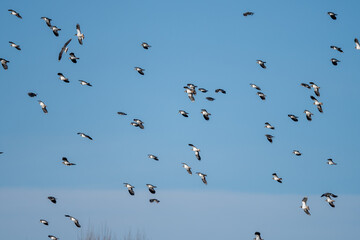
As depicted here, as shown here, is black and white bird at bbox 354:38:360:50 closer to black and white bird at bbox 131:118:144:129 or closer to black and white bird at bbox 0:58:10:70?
black and white bird at bbox 131:118:144:129

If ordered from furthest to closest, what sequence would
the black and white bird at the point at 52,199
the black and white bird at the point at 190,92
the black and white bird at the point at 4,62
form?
1. the black and white bird at the point at 190,92
2. the black and white bird at the point at 4,62
3. the black and white bird at the point at 52,199

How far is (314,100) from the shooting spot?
71.9 meters

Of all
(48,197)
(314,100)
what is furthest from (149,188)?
(314,100)

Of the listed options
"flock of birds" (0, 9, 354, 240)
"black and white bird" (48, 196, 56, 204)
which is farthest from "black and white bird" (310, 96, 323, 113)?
"black and white bird" (48, 196, 56, 204)

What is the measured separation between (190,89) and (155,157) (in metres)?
11.5

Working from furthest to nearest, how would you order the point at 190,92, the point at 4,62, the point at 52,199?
A: 1. the point at 190,92
2. the point at 4,62
3. the point at 52,199

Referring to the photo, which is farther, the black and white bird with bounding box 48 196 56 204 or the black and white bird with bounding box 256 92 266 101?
the black and white bird with bounding box 256 92 266 101

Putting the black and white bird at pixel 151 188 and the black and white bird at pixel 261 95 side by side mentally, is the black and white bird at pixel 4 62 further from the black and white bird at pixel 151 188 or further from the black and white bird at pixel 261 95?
the black and white bird at pixel 261 95

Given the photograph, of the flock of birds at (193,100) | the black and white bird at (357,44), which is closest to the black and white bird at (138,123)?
the flock of birds at (193,100)

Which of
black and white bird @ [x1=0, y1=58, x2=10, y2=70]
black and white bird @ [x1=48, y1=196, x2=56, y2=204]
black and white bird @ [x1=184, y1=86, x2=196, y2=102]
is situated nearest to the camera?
black and white bird @ [x1=48, y1=196, x2=56, y2=204]

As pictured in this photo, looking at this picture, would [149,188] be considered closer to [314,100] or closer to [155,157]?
[155,157]

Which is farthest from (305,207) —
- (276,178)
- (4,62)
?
Answer: (4,62)

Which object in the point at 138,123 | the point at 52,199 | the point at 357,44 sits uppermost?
the point at 357,44

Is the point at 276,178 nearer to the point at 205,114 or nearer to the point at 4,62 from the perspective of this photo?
the point at 205,114
